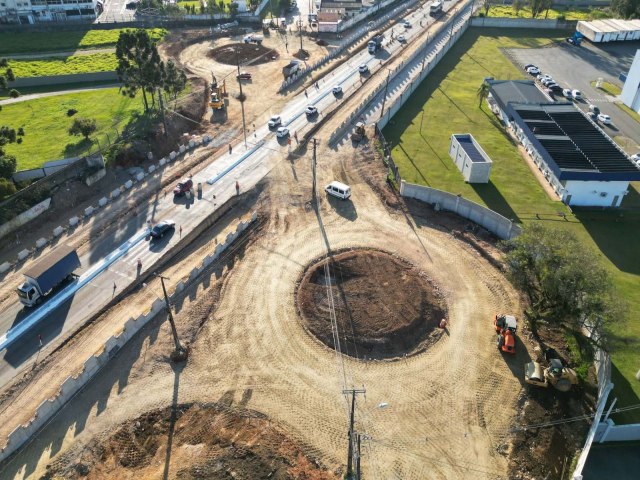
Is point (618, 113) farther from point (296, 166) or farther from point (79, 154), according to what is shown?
point (79, 154)

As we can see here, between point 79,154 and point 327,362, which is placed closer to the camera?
point 327,362

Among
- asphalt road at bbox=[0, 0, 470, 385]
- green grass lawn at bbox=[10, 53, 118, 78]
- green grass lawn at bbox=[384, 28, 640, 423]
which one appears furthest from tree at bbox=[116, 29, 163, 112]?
green grass lawn at bbox=[384, 28, 640, 423]

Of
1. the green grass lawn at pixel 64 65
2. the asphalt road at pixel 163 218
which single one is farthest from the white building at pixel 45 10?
the asphalt road at pixel 163 218

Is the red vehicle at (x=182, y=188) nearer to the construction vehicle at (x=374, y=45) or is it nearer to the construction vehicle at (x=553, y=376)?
the construction vehicle at (x=553, y=376)

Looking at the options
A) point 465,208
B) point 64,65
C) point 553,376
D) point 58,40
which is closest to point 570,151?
point 465,208

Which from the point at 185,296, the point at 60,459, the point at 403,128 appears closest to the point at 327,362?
the point at 185,296

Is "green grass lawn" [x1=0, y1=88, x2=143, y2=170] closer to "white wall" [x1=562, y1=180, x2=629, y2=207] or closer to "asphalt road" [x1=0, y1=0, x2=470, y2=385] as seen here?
"asphalt road" [x1=0, y1=0, x2=470, y2=385]

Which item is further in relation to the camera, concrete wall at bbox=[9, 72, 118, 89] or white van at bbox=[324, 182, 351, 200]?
concrete wall at bbox=[9, 72, 118, 89]
